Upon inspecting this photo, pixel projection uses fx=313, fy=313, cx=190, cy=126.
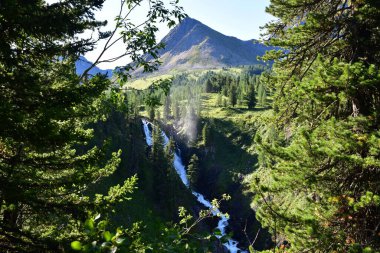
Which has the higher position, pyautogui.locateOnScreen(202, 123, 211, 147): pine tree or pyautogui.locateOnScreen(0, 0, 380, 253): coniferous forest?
pyautogui.locateOnScreen(0, 0, 380, 253): coniferous forest

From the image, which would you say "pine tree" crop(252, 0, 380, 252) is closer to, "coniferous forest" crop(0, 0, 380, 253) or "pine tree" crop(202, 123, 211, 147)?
"coniferous forest" crop(0, 0, 380, 253)

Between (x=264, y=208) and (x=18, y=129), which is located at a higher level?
(x=18, y=129)

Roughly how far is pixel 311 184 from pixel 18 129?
288 inches

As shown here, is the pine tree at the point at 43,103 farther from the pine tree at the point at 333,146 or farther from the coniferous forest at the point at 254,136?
the pine tree at the point at 333,146

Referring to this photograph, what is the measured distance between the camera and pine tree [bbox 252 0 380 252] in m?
7.56

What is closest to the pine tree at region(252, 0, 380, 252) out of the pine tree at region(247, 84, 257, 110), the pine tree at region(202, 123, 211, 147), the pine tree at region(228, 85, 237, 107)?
the pine tree at region(202, 123, 211, 147)

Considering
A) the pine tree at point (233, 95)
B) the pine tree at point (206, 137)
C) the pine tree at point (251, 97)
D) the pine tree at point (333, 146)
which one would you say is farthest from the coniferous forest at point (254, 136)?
the pine tree at point (233, 95)

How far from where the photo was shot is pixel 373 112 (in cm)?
788

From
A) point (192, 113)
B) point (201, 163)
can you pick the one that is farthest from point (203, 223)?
point (192, 113)

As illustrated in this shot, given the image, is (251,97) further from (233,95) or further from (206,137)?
(206,137)

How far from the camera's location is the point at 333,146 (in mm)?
7742

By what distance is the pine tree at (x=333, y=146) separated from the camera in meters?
7.56

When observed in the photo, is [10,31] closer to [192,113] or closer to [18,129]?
[18,129]

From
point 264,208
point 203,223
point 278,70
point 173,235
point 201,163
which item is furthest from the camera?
point 201,163
